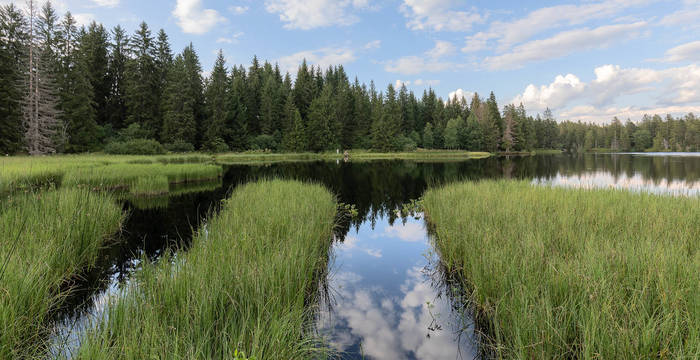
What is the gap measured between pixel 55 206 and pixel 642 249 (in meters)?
12.3

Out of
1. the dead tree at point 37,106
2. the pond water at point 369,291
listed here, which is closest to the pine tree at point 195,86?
the dead tree at point 37,106

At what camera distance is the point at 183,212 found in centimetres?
1359

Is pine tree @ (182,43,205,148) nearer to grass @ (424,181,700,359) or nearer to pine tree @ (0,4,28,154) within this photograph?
pine tree @ (0,4,28,154)

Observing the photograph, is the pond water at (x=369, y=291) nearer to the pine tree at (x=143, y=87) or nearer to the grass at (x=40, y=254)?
the grass at (x=40, y=254)

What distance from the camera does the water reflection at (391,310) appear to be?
15.5ft

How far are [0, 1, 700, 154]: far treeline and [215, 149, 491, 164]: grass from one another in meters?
3.72

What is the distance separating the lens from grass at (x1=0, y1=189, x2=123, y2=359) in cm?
364

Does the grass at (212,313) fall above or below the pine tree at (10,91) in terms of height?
below

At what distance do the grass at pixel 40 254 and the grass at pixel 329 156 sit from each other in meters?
38.5

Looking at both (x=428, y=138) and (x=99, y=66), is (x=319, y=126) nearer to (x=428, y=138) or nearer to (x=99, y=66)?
(x=428, y=138)

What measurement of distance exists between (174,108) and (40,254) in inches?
2053

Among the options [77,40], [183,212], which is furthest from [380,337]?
[77,40]

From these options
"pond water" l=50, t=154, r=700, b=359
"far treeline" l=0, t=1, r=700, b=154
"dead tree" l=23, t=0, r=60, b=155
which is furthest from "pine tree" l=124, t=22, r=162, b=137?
"pond water" l=50, t=154, r=700, b=359

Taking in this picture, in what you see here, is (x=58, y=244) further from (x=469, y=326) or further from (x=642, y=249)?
(x=642, y=249)
